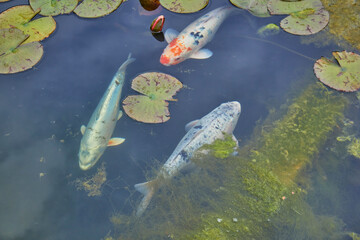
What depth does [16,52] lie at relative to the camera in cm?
443

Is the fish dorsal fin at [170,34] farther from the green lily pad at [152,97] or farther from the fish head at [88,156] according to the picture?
the fish head at [88,156]

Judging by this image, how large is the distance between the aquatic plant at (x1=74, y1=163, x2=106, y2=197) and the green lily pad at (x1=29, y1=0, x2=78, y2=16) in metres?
2.84

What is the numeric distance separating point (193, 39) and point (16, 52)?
8.57 ft

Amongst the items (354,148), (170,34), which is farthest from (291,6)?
(354,148)

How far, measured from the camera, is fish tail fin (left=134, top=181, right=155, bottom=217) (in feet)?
11.4

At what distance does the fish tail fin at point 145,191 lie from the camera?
3467 millimetres

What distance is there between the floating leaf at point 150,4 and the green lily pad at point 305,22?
2.07 m

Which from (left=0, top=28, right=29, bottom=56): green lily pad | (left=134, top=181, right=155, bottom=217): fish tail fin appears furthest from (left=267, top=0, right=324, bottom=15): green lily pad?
(left=0, top=28, right=29, bottom=56): green lily pad

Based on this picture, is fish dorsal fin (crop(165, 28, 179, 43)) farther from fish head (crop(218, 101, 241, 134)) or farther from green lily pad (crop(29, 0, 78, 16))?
green lily pad (crop(29, 0, 78, 16))

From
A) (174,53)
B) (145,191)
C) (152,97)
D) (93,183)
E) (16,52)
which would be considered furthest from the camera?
(174,53)

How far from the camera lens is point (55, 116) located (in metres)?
4.19

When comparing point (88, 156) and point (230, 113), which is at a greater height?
point (230, 113)

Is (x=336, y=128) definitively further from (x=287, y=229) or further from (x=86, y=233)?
(x=86, y=233)

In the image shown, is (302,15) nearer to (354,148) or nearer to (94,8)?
(354,148)
